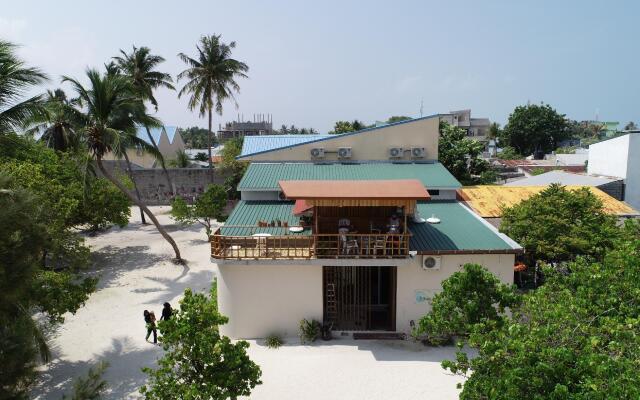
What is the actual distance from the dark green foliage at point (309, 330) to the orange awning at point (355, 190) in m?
4.53

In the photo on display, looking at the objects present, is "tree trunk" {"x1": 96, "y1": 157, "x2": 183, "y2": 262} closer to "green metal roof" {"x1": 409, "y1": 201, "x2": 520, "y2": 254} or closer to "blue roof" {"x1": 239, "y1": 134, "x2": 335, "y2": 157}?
"blue roof" {"x1": 239, "y1": 134, "x2": 335, "y2": 157}

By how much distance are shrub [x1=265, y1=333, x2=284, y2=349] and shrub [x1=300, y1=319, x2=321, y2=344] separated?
767 mm

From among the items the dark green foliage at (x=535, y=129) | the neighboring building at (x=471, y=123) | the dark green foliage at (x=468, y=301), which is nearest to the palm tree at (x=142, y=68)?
the dark green foliage at (x=468, y=301)

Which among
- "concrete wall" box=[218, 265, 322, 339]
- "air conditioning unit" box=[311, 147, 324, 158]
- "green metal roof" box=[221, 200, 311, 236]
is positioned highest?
"air conditioning unit" box=[311, 147, 324, 158]

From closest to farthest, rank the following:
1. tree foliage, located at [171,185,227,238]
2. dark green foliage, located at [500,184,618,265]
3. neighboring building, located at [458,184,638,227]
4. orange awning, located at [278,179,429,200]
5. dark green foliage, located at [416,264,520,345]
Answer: dark green foliage, located at [416,264,520,345], orange awning, located at [278,179,429,200], dark green foliage, located at [500,184,618,265], neighboring building, located at [458,184,638,227], tree foliage, located at [171,185,227,238]

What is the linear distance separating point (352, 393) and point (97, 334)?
10148 millimetres

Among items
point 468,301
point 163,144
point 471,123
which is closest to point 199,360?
point 468,301

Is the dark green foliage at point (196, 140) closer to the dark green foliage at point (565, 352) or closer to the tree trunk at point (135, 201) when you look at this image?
the tree trunk at point (135, 201)

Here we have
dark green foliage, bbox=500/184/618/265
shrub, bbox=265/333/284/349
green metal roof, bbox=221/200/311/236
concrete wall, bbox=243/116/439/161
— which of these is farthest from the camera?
concrete wall, bbox=243/116/439/161

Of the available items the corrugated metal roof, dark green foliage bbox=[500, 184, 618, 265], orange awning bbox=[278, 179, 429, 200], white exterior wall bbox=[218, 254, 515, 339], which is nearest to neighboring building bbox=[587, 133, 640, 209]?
the corrugated metal roof

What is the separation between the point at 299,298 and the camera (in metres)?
15.2

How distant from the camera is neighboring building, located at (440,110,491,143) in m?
95.7

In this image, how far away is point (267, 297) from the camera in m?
15.2

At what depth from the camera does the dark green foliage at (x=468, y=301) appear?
31.9 ft
